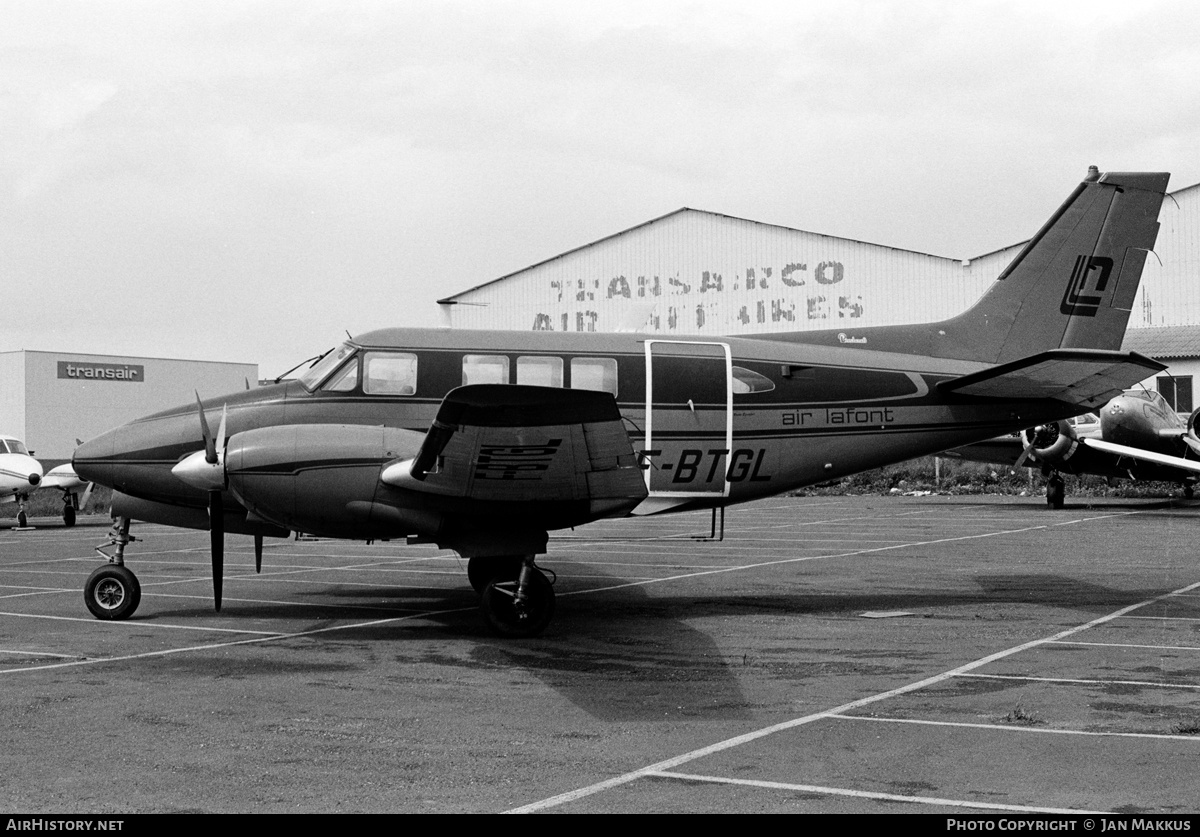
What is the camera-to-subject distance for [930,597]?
14086mm

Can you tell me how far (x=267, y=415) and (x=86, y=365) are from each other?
49537mm

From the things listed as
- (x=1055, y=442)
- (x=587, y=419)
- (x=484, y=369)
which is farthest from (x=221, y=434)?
(x=1055, y=442)

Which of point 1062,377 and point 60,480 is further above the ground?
point 1062,377

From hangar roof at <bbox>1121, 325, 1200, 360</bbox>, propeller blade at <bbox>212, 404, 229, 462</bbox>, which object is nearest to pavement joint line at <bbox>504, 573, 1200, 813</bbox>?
propeller blade at <bbox>212, 404, 229, 462</bbox>

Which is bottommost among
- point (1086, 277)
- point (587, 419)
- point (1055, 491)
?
point (1055, 491)

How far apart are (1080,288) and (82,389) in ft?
170

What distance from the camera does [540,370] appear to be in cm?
1259

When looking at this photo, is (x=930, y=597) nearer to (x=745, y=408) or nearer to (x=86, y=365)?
(x=745, y=408)

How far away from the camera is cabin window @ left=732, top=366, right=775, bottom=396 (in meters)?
13.0

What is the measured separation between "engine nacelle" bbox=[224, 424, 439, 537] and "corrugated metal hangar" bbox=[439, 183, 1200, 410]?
108 feet

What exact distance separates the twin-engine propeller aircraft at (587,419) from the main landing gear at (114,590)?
0.02m

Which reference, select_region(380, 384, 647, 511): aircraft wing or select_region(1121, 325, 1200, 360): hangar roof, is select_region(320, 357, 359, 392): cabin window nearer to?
select_region(380, 384, 647, 511): aircraft wing

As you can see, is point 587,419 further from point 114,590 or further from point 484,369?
point 114,590

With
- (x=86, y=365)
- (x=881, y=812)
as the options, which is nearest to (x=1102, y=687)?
(x=881, y=812)
